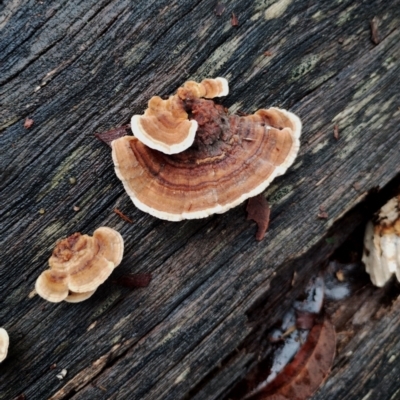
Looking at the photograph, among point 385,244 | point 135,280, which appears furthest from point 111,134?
point 385,244

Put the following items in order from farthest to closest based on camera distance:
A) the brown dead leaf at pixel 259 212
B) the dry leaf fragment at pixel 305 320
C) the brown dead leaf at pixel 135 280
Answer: the dry leaf fragment at pixel 305 320 < the brown dead leaf at pixel 259 212 < the brown dead leaf at pixel 135 280

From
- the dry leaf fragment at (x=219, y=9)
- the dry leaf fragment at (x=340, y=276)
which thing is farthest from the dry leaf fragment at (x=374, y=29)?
the dry leaf fragment at (x=340, y=276)

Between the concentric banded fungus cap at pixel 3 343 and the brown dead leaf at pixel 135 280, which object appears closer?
the concentric banded fungus cap at pixel 3 343

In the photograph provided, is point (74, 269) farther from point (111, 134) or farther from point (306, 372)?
point (306, 372)

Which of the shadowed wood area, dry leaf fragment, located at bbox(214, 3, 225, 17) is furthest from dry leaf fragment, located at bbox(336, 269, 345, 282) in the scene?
dry leaf fragment, located at bbox(214, 3, 225, 17)

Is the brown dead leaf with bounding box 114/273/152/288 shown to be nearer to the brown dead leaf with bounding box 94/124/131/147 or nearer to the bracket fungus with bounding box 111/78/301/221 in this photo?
the bracket fungus with bounding box 111/78/301/221

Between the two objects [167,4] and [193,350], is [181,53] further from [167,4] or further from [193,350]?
[193,350]

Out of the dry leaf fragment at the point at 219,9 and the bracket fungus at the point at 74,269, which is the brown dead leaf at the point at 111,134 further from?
the dry leaf fragment at the point at 219,9
